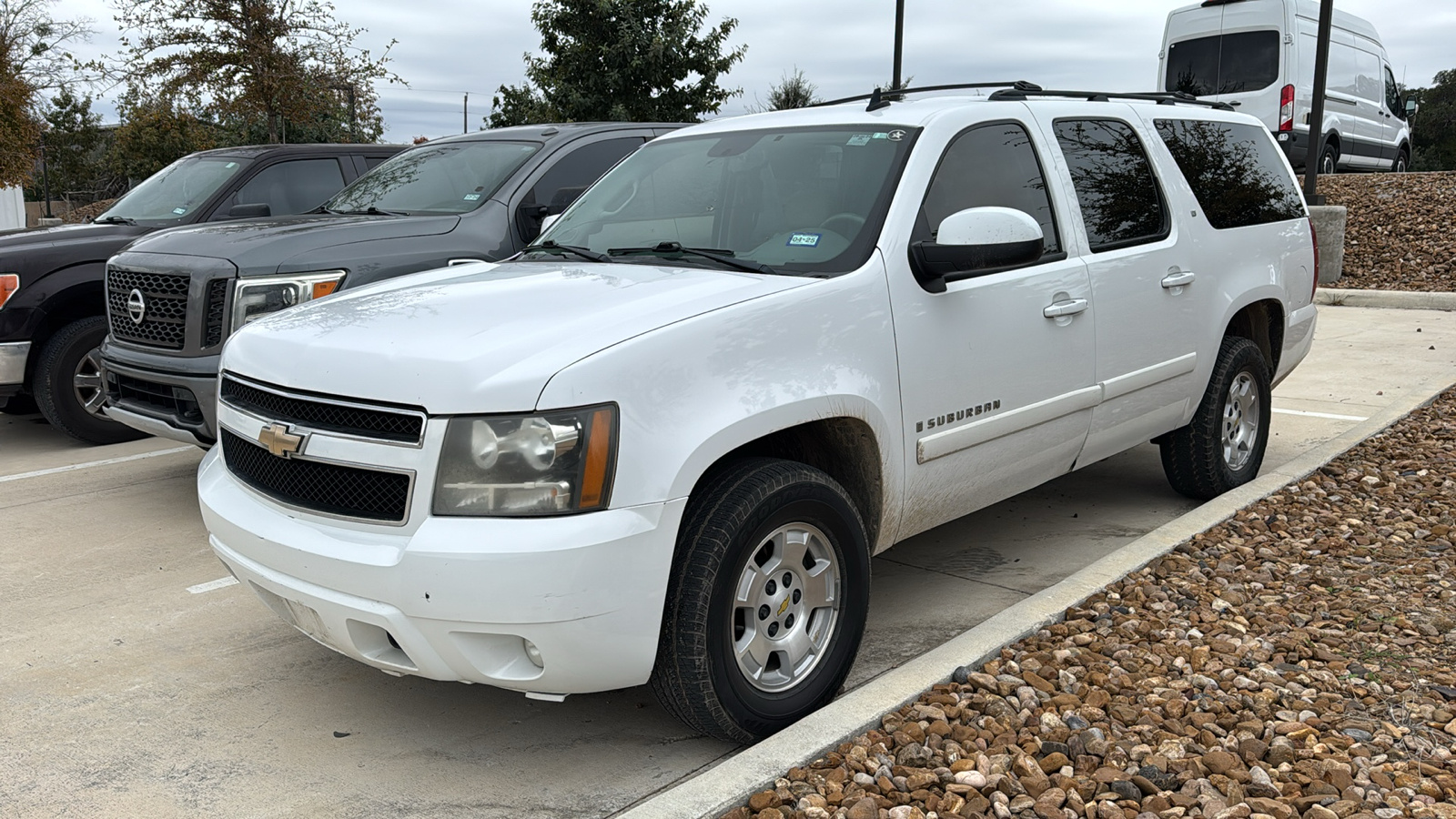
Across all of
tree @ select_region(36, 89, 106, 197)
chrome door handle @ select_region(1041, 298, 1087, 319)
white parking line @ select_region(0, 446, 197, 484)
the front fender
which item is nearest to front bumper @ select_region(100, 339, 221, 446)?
white parking line @ select_region(0, 446, 197, 484)

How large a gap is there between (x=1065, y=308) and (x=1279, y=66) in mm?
14142

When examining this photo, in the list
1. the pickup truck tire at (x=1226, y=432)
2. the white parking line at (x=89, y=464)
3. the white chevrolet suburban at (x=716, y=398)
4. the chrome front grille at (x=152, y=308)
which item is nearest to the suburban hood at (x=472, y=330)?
the white chevrolet suburban at (x=716, y=398)

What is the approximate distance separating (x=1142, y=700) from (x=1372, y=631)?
106 cm

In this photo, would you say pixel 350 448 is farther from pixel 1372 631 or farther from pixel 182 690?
pixel 1372 631

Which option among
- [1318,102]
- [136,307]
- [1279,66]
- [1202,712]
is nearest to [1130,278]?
[1202,712]

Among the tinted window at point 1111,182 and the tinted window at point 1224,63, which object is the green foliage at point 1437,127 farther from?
the tinted window at point 1111,182

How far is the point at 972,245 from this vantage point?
3.78 metres

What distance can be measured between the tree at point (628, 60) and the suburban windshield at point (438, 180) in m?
13.8

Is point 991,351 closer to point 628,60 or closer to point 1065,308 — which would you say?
point 1065,308

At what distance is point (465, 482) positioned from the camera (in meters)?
2.93

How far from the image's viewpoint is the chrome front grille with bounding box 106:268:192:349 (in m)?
5.87

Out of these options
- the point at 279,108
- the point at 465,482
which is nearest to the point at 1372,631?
the point at 465,482

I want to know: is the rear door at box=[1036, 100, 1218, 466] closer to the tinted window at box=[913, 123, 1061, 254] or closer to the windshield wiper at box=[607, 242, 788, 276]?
the tinted window at box=[913, 123, 1061, 254]

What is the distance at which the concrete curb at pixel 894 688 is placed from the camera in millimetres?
2830
